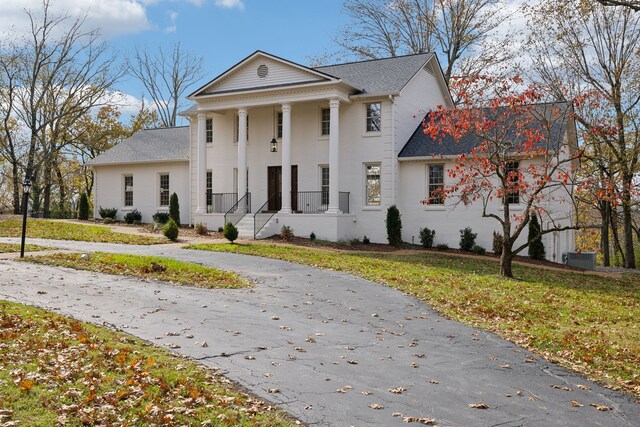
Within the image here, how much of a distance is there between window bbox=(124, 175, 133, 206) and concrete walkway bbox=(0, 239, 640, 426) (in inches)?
824

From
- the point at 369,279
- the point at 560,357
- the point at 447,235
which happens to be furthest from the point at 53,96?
the point at 560,357

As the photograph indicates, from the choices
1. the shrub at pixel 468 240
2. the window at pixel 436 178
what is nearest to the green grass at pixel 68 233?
the window at pixel 436 178

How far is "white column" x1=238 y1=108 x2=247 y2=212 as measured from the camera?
2756cm

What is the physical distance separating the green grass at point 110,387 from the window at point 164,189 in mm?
25710

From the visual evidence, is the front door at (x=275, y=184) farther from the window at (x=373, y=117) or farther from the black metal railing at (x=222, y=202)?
the window at (x=373, y=117)

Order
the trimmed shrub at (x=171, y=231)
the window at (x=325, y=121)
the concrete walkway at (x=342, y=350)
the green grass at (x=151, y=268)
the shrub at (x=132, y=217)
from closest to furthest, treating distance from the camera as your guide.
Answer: the concrete walkway at (x=342, y=350)
the green grass at (x=151, y=268)
the trimmed shrub at (x=171, y=231)
the window at (x=325, y=121)
the shrub at (x=132, y=217)

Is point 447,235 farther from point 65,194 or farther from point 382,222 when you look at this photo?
point 65,194

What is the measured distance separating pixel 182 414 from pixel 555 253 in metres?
22.7

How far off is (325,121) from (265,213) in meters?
5.12

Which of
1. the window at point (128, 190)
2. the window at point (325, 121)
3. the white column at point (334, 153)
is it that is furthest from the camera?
the window at point (128, 190)

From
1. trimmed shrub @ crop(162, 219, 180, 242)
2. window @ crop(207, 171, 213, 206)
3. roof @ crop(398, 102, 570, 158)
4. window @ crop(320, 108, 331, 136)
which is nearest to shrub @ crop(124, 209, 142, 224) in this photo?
window @ crop(207, 171, 213, 206)

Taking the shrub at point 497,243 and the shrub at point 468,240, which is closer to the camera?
the shrub at point 497,243

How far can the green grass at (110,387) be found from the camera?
5.37 metres

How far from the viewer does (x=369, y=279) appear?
15.2 m
